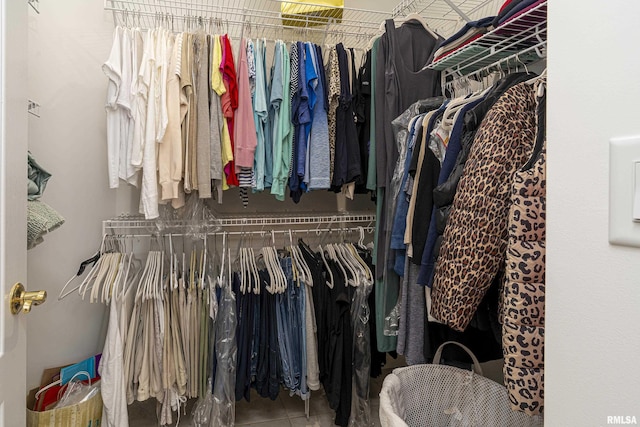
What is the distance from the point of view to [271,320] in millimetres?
1873

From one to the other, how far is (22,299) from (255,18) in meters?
2.09

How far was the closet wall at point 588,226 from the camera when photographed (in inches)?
16.6

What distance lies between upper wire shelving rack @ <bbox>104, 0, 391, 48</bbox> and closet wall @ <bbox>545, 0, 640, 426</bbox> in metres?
1.71

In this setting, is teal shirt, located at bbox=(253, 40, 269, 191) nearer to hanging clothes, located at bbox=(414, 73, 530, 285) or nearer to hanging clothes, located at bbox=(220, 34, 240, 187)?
hanging clothes, located at bbox=(220, 34, 240, 187)

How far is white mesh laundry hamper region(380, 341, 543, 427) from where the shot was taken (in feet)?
3.99

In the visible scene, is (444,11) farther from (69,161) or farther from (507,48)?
(69,161)

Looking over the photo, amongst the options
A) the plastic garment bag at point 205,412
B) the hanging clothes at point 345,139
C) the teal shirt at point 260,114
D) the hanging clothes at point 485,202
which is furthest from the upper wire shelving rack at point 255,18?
the plastic garment bag at point 205,412

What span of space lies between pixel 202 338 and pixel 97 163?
1.11 m

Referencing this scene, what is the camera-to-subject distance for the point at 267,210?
238 cm

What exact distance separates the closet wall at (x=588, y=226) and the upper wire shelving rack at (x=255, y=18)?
1712mm

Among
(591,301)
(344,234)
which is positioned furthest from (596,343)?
(344,234)

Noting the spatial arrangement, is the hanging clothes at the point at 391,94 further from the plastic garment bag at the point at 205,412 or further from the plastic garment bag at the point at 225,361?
the plastic garment bag at the point at 205,412

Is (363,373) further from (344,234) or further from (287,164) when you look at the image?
(287,164)

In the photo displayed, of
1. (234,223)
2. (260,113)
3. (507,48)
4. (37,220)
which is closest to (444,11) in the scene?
(507,48)
